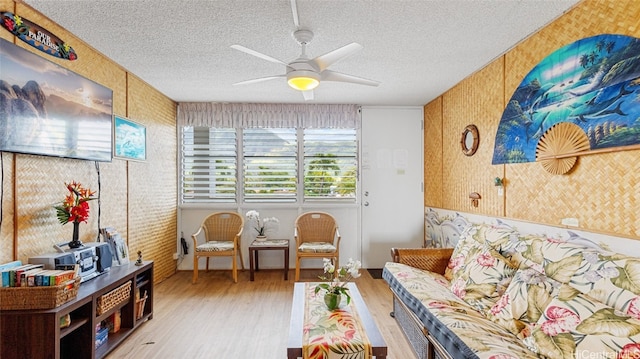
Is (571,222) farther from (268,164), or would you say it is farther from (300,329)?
(268,164)

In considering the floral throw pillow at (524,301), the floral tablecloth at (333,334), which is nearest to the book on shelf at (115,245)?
the floral tablecloth at (333,334)

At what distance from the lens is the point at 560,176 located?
2348 millimetres

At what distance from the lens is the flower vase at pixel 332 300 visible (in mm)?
2262

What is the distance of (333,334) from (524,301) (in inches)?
45.8

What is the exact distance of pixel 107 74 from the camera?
10.4 ft

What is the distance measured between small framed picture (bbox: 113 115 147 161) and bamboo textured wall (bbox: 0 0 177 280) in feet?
0.30

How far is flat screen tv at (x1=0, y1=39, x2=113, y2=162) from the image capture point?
201cm

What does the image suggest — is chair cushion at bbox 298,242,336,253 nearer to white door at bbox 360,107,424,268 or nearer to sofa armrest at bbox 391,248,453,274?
white door at bbox 360,107,424,268

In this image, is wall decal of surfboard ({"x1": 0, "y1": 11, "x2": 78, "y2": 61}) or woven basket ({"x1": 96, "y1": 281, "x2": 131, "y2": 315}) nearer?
Answer: wall decal of surfboard ({"x1": 0, "y1": 11, "x2": 78, "y2": 61})

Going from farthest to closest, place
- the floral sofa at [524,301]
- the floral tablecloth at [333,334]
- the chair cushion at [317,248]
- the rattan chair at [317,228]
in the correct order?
the rattan chair at [317,228]
the chair cushion at [317,248]
the floral tablecloth at [333,334]
the floral sofa at [524,301]

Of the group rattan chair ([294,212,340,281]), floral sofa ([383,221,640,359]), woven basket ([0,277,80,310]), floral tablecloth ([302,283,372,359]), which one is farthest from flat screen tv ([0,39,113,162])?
floral sofa ([383,221,640,359])

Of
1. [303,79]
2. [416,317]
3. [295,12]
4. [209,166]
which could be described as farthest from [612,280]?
[209,166]

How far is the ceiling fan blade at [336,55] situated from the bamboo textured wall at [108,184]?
2073 mm

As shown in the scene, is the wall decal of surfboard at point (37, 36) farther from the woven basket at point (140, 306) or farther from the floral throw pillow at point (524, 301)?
the floral throw pillow at point (524, 301)
